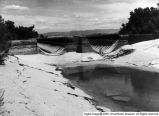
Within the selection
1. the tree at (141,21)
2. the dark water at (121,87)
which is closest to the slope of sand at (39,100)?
the dark water at (121,87)

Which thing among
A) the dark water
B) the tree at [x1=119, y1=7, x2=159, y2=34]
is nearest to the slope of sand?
the dark water

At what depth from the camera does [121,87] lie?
10.2m

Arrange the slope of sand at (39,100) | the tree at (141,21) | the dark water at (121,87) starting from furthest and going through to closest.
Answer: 1. the tree at (141,21)
2. the dark water at (121,87)
3. the slope of sand at (39,100)

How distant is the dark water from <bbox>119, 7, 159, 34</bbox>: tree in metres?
16.5

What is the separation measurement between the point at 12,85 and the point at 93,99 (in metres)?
2.98

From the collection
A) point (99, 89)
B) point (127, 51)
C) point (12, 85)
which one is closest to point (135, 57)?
point (127, 51)

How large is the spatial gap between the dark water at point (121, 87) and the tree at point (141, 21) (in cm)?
1654

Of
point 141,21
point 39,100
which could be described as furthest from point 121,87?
point 141,21

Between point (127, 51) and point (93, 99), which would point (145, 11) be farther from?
point (93, 99)

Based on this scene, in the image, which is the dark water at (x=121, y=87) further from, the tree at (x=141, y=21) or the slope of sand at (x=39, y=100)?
the tree at (x=141, y=21)

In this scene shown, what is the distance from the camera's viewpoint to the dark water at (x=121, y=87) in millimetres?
7856

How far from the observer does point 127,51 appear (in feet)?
57.5

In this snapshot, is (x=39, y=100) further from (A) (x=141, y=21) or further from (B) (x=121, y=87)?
(A) (x=141, y=21)

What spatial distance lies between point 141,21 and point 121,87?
79.0ft
